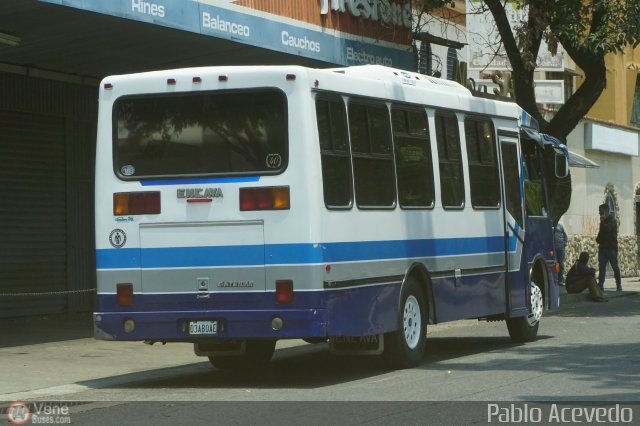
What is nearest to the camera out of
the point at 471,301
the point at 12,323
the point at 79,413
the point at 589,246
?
the point at 79,413

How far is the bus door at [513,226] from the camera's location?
16.0m

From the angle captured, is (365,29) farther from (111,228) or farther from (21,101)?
(111,228)

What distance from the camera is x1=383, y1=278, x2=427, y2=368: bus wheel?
526 inches

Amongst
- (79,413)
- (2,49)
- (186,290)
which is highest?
(2,49)

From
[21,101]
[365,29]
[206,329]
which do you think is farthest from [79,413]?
[365,29]

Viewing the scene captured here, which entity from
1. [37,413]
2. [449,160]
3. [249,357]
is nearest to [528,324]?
[449,160]

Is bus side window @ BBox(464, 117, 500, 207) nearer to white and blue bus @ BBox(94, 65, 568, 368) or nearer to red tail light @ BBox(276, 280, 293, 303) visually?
white and blue bus @ BBox(94, 65, 568, 368)

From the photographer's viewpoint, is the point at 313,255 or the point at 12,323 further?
the point at 12,323

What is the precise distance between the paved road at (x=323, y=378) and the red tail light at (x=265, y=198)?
166 cm

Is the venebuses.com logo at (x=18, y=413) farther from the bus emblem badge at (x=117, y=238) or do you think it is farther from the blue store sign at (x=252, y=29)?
the blue store sign at (x=252, y=29)

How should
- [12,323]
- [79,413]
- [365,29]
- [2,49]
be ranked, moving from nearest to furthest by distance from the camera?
1. [79,413]
2. [2,49]
3. [12,323]
4. [365,29]

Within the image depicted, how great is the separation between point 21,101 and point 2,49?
213 cm

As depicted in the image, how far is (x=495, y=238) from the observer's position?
15617mm

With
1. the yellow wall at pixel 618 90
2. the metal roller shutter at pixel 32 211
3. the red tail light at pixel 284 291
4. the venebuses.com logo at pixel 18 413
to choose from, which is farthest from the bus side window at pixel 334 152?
the yellow wall at pixel 618 90
